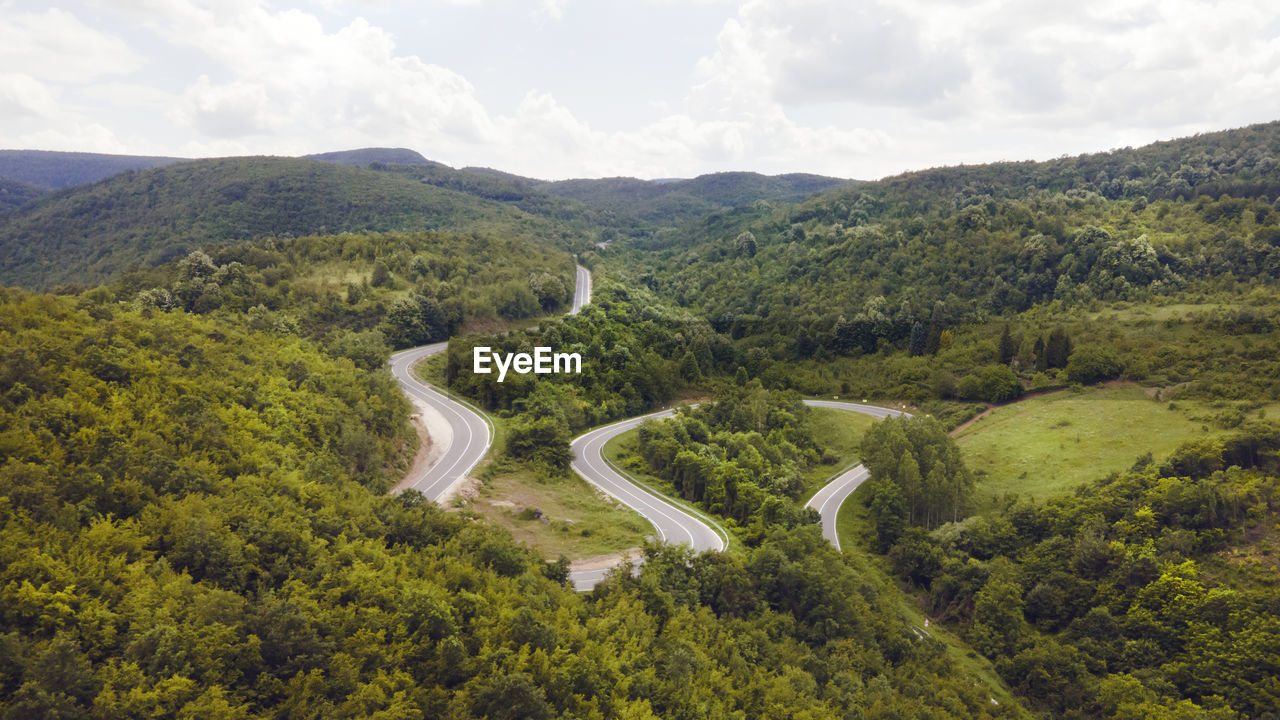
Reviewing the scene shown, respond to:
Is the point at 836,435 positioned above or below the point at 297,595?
below

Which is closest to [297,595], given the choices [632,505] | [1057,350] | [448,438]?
[632,505]

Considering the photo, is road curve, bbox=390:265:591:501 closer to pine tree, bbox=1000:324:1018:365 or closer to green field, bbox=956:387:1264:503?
green field, bbox=956:387:1264:503

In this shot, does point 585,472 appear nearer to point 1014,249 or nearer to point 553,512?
point 553,512

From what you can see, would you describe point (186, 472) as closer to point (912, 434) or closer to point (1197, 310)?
point (912, 434)

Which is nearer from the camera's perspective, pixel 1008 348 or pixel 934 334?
pixel 1008 348

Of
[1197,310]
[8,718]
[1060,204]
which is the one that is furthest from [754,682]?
[1060,204]

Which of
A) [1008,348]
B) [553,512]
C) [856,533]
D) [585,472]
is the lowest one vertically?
[856,533]
